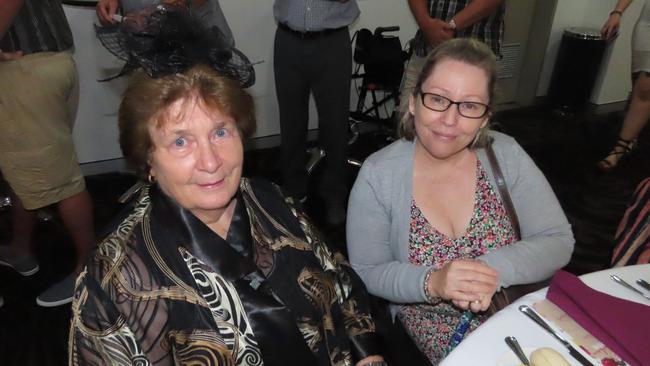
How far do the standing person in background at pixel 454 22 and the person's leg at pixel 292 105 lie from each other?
61cm

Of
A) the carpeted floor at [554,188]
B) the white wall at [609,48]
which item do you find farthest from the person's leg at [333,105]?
the white wall at [609,48]

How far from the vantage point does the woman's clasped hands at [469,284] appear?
50.1 inches

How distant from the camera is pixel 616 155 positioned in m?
3.83

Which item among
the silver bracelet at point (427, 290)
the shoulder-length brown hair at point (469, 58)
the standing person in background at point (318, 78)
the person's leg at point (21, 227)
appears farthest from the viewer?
the standing person in background at point (318, 78)

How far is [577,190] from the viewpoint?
352 cm

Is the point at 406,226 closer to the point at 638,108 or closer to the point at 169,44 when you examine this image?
the point at 169,44

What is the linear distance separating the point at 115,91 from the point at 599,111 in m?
4.53

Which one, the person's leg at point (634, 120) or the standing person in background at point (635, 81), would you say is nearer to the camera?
the standing person in background at point (635, 81)

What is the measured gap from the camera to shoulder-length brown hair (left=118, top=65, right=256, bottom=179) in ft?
3.61

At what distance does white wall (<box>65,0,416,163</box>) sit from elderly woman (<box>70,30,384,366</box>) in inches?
79.6

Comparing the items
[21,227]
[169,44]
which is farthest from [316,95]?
[169,44]

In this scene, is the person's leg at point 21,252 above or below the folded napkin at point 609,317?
below

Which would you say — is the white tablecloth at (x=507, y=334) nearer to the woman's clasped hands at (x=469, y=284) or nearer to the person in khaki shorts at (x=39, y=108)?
the woman's clasped hands at (x=469, y=284)

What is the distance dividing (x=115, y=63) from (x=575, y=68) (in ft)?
13.7
